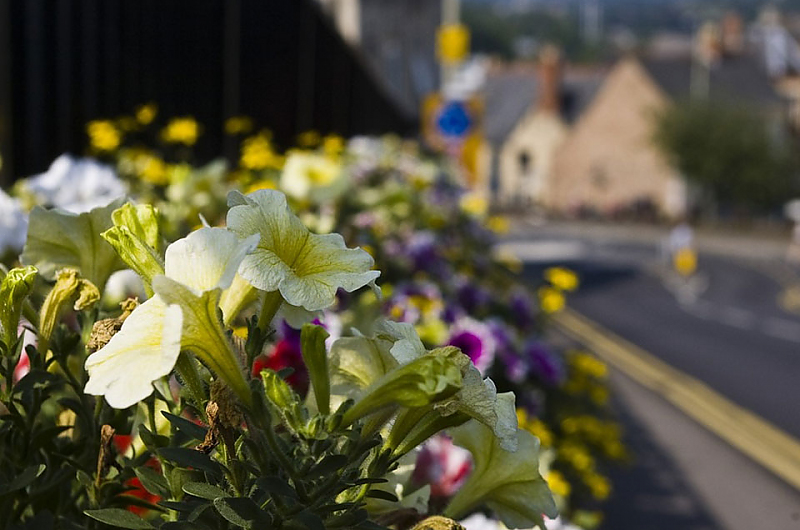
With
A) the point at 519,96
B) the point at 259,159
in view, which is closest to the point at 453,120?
the point at 259,159

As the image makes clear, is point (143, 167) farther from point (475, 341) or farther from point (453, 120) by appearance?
point (453, 120)

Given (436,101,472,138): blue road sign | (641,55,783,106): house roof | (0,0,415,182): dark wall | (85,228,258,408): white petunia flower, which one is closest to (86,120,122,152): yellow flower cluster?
(0,0,415,182): dark wall

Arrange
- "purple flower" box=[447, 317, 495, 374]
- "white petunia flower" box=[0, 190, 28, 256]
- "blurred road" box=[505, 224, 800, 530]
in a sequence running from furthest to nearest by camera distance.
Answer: "blurred road" box=[505, 224, 800, 530] < "purple flower" box=[447, 317, 495, 374] < "white petunia flower" box=[0, 190, 28, 256]

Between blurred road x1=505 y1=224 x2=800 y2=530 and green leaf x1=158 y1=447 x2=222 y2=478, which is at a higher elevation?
green leaf x1=158 y1=447 x2=222 y2=478

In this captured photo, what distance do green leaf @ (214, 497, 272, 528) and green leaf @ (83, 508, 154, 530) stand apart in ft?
0.33

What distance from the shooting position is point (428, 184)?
20.9 feet

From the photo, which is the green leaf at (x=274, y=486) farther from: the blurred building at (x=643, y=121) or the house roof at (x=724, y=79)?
the house roof at (x=724, y=79)

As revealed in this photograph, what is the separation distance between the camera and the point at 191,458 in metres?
0.89

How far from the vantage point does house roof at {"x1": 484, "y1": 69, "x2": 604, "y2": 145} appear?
2071 inches

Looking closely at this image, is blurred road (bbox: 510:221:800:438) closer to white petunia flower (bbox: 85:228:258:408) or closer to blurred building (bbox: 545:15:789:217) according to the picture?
blurred building (bbox: 545:15:789:217)

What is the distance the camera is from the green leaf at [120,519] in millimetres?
916

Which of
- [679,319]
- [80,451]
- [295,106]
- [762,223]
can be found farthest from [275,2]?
[762,223]

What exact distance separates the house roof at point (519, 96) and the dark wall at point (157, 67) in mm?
44881

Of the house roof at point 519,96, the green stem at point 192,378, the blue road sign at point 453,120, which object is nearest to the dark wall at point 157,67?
the green stem at point 192,378
